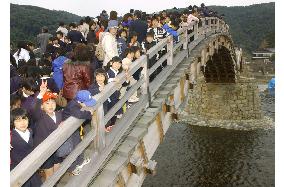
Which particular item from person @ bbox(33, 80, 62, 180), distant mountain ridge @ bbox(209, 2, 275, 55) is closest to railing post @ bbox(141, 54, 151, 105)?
person @ bbox(33, 80, 62, 180)

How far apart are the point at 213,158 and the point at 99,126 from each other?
20.3 meters

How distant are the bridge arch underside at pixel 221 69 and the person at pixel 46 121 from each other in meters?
24.8

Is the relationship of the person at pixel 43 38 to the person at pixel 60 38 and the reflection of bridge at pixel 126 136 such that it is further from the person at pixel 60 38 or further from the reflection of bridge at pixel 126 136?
the reflection of bridge at pixel 126 136

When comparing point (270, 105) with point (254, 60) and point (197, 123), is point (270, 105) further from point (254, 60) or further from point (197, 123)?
point (254, 60)

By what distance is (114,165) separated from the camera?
5.20m

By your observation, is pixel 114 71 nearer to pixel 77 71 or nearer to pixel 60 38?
pixel 77 71

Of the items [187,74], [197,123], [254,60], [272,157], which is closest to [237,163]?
[272,157]

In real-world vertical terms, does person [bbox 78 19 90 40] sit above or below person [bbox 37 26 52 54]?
above

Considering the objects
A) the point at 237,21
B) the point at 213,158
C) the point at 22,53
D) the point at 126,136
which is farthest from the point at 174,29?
the point at 237,21

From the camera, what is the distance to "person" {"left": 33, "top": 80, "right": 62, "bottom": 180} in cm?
433

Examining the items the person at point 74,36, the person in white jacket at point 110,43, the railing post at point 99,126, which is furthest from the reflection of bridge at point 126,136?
the person at point 74,36

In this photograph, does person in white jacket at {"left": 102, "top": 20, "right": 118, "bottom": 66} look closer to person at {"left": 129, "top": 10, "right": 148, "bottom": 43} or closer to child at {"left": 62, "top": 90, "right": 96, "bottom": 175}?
person at {"left": 129, "top": 10, "right": 148, "bottom": 43}

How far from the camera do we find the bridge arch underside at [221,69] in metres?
28.7

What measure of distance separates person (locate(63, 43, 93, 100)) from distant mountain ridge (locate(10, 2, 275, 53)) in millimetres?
33364
